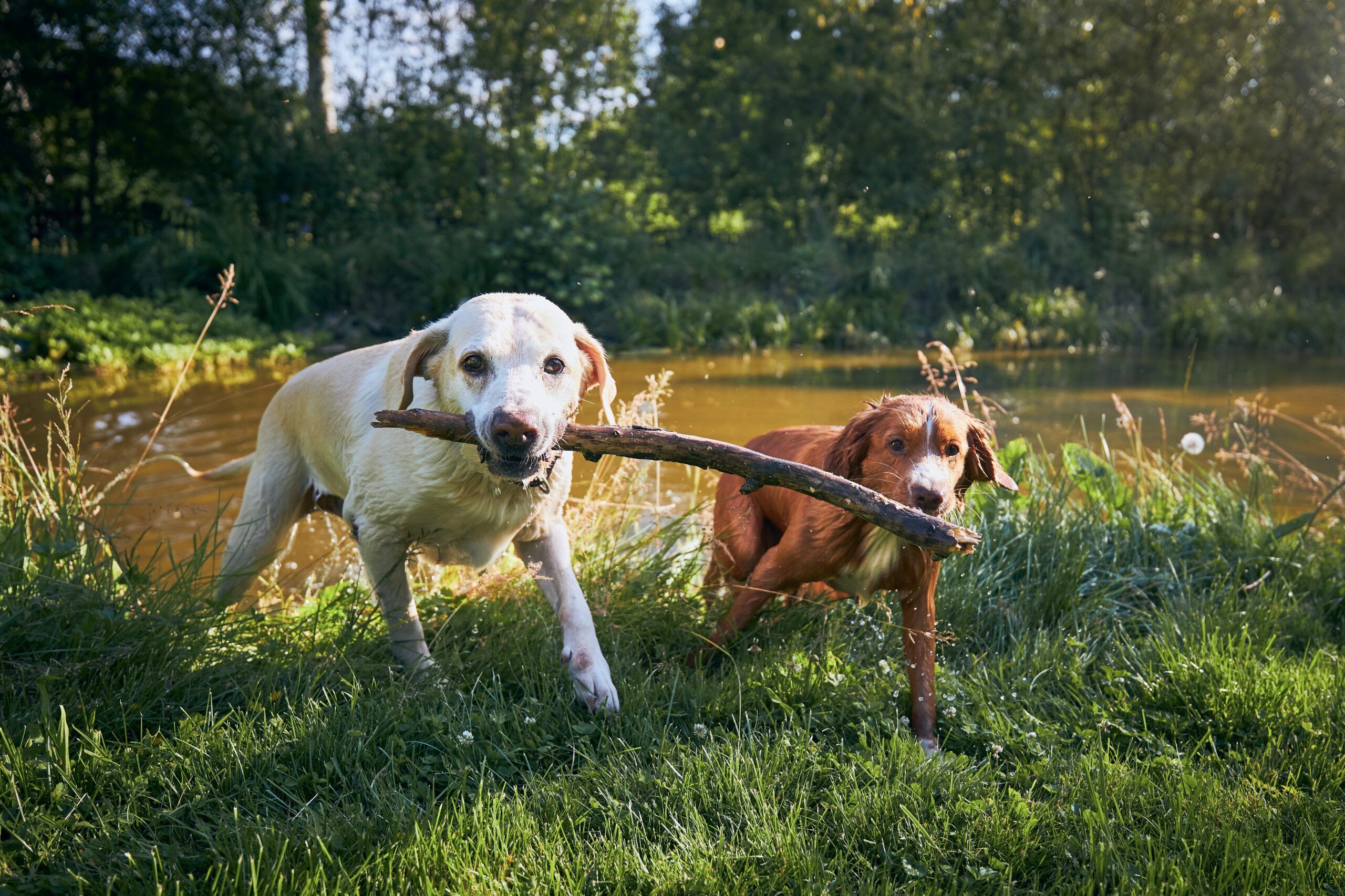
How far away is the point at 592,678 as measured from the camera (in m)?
2.98

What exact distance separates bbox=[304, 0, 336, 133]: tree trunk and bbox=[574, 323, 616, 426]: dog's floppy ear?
16.2 metres

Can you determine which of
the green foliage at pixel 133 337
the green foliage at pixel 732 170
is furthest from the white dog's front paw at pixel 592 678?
the green foliage at pixel 732 170

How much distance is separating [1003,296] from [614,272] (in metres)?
7.17

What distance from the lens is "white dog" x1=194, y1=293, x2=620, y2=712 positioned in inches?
109

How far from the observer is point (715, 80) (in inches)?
835

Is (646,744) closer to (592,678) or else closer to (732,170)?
(592,678)

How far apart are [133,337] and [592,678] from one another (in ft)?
36.2

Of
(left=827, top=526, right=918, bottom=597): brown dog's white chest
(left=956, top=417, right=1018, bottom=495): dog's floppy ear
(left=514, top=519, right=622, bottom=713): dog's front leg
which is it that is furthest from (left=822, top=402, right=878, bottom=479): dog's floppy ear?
(left=514, top=519, right=622, bottom=713): dog's front leg

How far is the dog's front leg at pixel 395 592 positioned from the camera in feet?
10.4

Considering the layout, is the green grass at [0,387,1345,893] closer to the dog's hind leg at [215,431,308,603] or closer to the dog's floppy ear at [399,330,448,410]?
the dog's hind leg at [215,431,308,603]

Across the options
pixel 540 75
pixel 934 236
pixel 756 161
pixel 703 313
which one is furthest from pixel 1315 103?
pixel 540 75

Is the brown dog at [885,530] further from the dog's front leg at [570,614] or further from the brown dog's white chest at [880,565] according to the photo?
the dog's front leg at [570,614]

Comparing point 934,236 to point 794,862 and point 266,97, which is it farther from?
point 794,862

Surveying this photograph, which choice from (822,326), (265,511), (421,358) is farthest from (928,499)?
(822,326)
